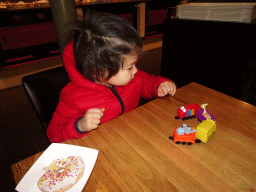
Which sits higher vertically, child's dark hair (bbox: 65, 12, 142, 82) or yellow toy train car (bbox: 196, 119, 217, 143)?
child's dark hair (bbox: 65, 12, 142, 82)

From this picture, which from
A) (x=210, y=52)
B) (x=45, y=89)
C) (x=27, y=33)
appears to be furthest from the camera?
(x=27, y=33)

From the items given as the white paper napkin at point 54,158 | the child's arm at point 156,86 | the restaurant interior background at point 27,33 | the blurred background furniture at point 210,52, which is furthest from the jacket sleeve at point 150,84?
the restaurant interior background at point 27,33

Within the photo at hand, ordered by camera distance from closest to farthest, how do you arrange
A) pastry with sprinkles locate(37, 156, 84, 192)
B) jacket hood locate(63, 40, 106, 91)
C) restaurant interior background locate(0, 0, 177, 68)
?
pastry with sprinkles locate(37, 156, 84, 192), jacket hood locate(63, 40, 106, 91), restaurant interior background locate(0, 0, 177, 68)

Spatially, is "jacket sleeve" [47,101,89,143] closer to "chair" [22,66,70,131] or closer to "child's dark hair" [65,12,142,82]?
"chair" [22,66,70,131]

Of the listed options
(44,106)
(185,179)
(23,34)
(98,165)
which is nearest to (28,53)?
(23,34)

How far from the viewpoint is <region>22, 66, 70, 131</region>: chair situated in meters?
0.73

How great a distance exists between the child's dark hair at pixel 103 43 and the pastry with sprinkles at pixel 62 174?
0.37 meters

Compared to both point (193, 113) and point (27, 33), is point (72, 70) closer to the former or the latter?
point (193, 113)

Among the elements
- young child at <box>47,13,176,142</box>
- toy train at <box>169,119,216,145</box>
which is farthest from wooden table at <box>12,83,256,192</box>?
young child at <box>47,13,176,142</box>

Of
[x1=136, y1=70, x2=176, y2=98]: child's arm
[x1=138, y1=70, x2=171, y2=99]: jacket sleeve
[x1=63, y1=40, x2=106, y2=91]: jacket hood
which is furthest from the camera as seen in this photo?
[x1=138, y1=70, x2=171, y2=99]: jacket sleeve

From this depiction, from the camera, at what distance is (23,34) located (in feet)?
8.95

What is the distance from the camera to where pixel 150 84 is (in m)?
1.02

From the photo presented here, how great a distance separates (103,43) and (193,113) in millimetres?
477

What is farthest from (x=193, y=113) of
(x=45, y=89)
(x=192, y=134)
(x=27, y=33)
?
(x=27, y=33)
